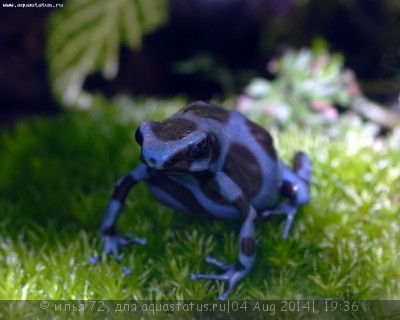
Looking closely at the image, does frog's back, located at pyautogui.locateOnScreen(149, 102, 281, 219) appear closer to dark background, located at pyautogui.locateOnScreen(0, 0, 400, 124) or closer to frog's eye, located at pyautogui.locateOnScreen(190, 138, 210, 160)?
frog's eye, located at pyautogui.locateOnScreen(190, 138, 210, 160)

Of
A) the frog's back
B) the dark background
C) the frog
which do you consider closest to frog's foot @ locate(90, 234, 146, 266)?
the frog

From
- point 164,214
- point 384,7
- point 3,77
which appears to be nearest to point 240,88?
point 384,7

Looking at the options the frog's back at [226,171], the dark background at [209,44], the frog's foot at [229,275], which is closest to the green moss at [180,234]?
the frog's foot at [229,275]

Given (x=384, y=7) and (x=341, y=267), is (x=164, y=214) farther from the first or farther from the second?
(x=384, y=7)

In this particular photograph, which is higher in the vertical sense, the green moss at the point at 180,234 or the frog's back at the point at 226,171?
the frog's back at the point at 226,171

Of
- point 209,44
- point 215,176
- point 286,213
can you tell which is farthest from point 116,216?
point 209,44

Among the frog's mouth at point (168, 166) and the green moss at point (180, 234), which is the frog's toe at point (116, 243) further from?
the frog's mouth at point (168, 166)
